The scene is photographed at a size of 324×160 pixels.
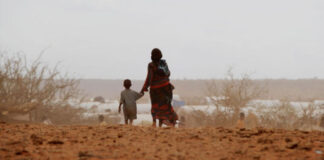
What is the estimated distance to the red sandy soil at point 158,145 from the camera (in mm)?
3359

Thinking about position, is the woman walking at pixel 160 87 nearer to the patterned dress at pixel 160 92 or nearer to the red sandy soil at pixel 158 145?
the patterned dress at pixel 160 92

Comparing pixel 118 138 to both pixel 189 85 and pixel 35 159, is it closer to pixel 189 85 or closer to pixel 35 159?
pixel 35 159

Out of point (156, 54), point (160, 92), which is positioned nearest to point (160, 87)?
point (160, 92)

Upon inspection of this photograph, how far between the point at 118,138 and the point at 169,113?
3122mm

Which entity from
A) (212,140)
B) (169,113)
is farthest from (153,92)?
(212,140)

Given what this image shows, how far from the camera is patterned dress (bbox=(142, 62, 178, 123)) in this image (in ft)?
23.3

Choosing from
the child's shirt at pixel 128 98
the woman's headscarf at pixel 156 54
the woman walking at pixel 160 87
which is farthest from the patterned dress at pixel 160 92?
the child's shirt at pixel 128 98

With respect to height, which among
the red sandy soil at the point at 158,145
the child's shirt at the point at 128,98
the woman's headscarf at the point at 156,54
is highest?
the woman's headscarf at the point at 156,54

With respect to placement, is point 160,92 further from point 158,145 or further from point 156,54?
point 158,145

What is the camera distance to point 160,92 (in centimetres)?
718

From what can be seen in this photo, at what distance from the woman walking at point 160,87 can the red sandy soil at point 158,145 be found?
244 centimetres

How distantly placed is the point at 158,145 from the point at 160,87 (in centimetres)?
338

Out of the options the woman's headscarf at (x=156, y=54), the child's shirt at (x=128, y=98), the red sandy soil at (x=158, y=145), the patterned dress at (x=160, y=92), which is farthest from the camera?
the child's shirt at (x=128, y=98)

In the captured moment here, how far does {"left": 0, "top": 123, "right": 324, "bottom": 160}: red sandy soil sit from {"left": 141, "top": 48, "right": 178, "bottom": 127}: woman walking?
2436 millimetres
